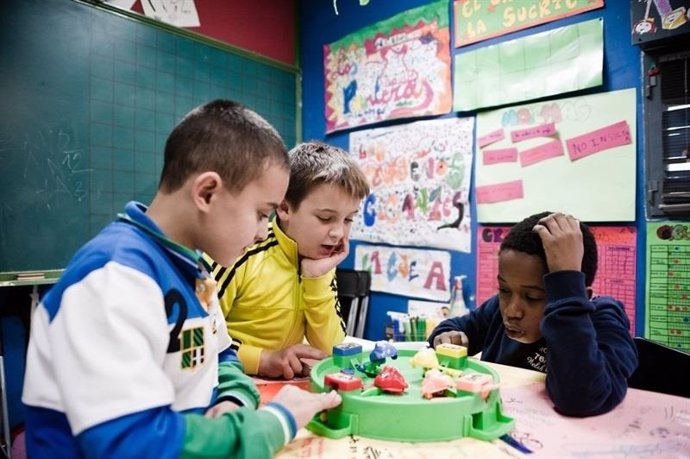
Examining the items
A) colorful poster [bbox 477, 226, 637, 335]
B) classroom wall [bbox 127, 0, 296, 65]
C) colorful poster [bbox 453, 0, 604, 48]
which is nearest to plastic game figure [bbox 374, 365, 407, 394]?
colorful poster [bbox 477, 226, 637, 335]

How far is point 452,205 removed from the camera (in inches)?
85.4

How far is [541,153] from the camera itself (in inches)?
74.1

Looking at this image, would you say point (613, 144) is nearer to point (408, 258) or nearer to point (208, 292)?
point (408, 258)

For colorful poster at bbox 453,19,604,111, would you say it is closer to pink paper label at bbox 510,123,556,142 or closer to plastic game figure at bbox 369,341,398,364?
pink paper label at bbox 510,123,556,142

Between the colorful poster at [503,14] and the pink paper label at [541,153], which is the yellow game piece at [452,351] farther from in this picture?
the colorful poster at [503,14]

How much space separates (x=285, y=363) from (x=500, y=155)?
148cm

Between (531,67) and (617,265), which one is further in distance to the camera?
(531,67)

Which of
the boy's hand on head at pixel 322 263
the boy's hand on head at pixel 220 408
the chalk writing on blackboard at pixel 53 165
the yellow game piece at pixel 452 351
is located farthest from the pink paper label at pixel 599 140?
the chalk writing on blackboard at pixel 53 165

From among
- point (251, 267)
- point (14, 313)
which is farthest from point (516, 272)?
point (14, 313)

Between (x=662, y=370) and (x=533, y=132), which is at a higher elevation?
(x=533, y=132)

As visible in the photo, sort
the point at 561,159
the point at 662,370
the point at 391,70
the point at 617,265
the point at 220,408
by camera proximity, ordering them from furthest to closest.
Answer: the point at 391,70, the point at 561,159, the point at 617,265, the point at 662,370, the point at 220,408

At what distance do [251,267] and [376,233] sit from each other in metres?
1.45

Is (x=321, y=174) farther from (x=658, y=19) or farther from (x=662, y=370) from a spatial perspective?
(x=658, y=19)

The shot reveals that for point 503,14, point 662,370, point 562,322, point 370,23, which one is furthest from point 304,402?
point 370,23
